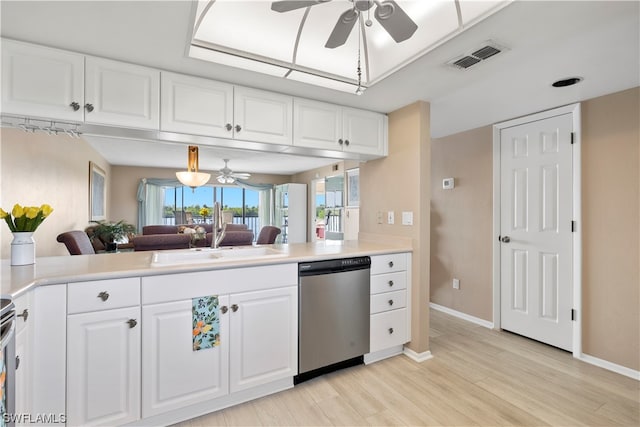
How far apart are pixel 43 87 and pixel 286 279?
1.76m

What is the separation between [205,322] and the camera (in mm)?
1762

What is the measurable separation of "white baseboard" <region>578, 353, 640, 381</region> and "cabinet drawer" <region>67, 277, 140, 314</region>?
3.38 m

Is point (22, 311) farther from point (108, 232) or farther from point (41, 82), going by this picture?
point (108, 232)

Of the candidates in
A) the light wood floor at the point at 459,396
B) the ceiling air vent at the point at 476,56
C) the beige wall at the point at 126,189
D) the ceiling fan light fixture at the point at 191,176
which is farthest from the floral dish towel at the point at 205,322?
the beige wall at the point at 126,189

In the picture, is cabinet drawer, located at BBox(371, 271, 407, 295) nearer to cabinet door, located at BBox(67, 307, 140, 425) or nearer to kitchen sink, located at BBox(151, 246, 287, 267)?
kitchen sink, located at BBox(151, 246, 287, 267)

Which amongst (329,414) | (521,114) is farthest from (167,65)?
(521,114)

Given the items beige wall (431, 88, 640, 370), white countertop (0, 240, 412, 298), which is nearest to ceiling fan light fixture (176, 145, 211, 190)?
white countertop (0, 240, 412, 298)

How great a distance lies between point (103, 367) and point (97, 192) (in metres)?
4.38

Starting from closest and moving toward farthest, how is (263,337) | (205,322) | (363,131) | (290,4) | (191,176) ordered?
(290,4) → (205,322) → (263,337) → (363,131) → (191,176)

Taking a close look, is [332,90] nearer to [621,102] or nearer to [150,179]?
[621,102]

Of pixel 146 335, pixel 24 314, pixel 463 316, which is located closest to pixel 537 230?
pixel 463 316

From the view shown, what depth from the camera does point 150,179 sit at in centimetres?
686

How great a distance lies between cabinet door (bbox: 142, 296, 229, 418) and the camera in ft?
5.33

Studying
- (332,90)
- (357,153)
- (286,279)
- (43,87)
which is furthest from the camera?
(357,153)
